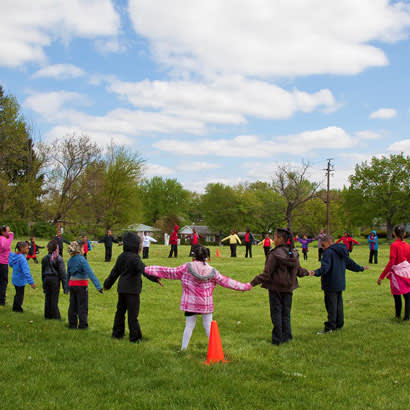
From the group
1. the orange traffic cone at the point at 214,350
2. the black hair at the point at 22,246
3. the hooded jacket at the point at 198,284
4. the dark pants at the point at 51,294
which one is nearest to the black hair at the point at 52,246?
the dark pants at the point at 51,294

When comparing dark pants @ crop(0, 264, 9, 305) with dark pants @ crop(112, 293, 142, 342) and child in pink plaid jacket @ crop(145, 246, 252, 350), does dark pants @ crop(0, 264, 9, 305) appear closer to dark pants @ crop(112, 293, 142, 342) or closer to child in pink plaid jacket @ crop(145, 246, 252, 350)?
dark pants @ crop(112, 293, 142, 342)

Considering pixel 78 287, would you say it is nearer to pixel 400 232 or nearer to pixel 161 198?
pixel 400 232

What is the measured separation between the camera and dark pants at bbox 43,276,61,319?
912 centimetres

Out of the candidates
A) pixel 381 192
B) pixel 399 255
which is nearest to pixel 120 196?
pixel 381 192

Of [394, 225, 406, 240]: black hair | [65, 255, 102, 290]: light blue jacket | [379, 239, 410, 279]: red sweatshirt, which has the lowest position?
[65, 255, 102, 290]: light blue jacket

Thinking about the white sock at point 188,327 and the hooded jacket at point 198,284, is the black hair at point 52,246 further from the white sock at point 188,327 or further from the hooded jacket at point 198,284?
the white sock at point 188,327

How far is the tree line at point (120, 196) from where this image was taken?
4638cm

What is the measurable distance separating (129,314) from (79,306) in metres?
1.55

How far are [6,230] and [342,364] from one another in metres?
8.56

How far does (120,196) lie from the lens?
208 ft

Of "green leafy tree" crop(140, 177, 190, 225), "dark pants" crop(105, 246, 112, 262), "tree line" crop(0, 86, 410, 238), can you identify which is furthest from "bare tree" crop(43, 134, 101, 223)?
"green leafy tree" crop(140, 177, 190, 225)

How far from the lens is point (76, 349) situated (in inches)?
269

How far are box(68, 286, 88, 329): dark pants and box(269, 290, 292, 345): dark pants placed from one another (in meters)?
3.62

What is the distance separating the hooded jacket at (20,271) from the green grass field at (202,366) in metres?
0.74
